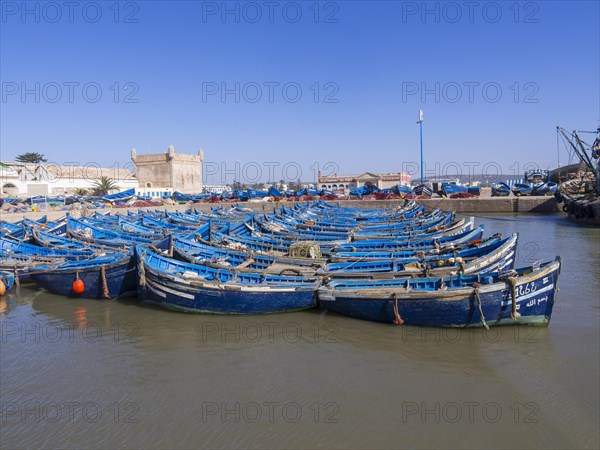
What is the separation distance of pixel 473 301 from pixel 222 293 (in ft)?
23.2

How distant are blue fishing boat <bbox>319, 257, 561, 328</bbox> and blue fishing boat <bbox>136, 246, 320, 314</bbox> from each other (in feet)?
5.31

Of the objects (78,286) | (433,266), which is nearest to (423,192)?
(433,266)

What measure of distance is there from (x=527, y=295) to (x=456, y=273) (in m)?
2.65

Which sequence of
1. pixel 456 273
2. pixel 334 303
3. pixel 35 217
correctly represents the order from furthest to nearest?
pixel 35 217 < pixel 456 273 < pixel 334 303

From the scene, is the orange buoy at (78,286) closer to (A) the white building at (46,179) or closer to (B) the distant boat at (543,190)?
(A) the white building at (46,179)

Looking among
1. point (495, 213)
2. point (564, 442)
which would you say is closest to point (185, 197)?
point (495, 213)

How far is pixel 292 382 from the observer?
9.46m

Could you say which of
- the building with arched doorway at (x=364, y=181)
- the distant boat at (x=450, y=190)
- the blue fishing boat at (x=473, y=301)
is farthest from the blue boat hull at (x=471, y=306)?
the building with arched doorway at (x=364, y=181)

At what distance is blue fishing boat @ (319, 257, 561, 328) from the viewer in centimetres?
1126

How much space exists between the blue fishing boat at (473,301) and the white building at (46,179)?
54.0 metres

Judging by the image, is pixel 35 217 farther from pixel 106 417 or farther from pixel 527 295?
pixel 527 295

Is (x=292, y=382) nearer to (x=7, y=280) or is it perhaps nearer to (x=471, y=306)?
(x=471, y=306)

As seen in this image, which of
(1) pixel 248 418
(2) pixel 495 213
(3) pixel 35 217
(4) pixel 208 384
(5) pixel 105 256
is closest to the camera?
(1) pixel 248 418

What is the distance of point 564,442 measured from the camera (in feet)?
23.7
